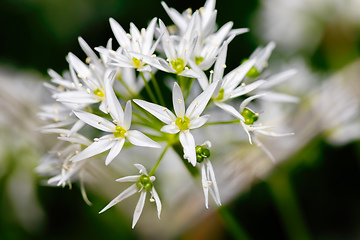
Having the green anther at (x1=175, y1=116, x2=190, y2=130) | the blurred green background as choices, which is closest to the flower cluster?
the green anther at (x1=175, y1=116, x2=190, y2=130)

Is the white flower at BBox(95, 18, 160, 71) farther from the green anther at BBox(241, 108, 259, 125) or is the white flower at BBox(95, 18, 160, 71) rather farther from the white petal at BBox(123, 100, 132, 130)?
the green anther at BBox(241, 108, 259, 125)

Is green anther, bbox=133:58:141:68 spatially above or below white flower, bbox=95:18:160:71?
below

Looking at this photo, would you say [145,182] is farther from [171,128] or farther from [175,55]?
[175,55]

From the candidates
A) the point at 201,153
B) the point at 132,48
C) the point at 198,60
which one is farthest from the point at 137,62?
the point at 201,153

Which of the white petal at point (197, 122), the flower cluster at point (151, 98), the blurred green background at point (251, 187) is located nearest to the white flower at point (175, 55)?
the flower cluster at point (151, 98)

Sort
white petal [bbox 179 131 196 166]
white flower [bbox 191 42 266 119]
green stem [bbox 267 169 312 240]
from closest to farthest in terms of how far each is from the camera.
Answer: white petal [bbox 179 131 196 166], white flower [bbox 191 42 266 119], green stem [bbox 267 169 312 240]

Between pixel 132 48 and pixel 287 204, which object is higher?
pixel 132 48

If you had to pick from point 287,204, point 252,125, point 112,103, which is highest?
point 112,103

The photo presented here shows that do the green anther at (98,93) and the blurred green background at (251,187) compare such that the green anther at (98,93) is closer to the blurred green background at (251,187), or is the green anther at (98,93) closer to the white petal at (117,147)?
the white petal at (117,147)
